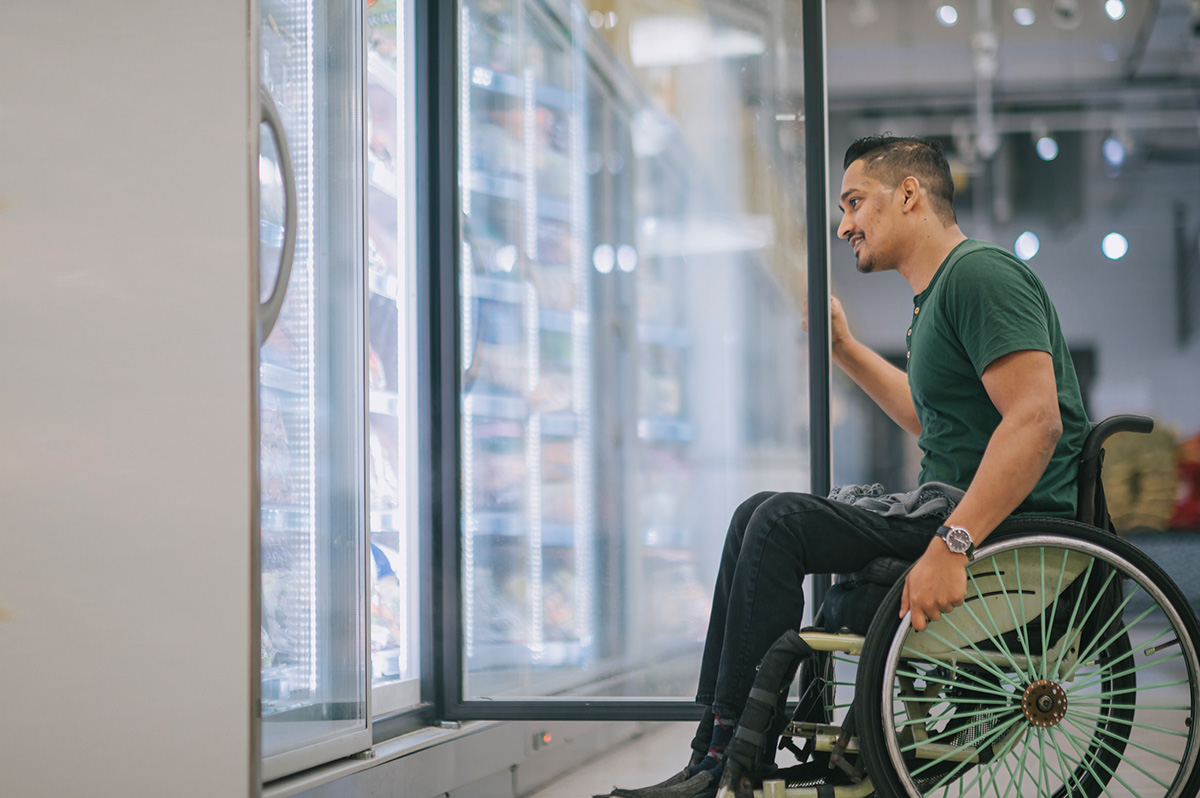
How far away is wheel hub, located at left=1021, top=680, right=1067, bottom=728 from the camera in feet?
4.60

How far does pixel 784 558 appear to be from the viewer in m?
1.51

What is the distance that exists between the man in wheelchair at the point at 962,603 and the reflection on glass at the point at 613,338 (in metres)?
0.86

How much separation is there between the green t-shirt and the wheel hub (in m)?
0.26

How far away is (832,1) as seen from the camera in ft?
24.0

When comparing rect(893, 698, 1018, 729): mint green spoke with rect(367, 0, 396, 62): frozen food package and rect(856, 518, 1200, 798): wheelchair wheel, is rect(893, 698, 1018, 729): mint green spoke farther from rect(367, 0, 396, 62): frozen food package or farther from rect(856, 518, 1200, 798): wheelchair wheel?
rect(367, 0, 396, 62): frozen food package

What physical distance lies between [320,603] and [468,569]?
0.55 m

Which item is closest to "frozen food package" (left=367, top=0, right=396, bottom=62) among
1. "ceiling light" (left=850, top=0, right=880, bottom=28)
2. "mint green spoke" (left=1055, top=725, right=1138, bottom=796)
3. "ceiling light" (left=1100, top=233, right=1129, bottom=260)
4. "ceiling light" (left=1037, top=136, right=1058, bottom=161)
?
"mint green spoke" (left=1055, top=725, right=1138, bottom=796)

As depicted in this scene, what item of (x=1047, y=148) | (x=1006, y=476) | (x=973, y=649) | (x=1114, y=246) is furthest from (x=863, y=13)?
(x=973, y=649)

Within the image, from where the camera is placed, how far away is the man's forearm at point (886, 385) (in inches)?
78.8

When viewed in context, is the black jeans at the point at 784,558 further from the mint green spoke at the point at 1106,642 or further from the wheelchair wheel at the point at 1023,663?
the mint green spoke at the point at 1106,642

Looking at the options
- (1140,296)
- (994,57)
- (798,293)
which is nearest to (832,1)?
(994,57)

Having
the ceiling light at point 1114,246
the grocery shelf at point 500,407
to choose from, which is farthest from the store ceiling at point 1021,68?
the grocery shelf at point 500,407

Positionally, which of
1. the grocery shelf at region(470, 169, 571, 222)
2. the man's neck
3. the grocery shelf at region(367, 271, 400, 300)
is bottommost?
the man's neck

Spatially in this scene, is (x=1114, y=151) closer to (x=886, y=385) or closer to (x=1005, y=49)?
(x=1005, y=49)
